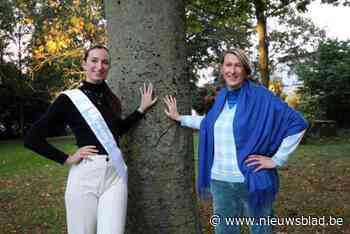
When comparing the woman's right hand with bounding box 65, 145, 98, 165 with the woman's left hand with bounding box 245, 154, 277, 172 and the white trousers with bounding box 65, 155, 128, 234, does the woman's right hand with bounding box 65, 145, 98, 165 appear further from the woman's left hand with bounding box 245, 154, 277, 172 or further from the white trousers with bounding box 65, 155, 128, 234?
the woman's left hand with bounding box 245, 154, 277, 172

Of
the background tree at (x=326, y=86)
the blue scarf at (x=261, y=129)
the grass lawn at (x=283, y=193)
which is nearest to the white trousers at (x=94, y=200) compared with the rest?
the blue scarf at (x=261, y=129)

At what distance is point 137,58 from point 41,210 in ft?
15.7

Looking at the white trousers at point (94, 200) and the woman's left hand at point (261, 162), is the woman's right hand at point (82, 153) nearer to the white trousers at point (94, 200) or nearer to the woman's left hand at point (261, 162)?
the white trousers at point (94, 200)

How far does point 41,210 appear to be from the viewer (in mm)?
7195

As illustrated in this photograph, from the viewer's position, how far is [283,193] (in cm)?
782

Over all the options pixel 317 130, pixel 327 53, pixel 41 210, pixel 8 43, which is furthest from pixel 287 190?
pixel 8 43

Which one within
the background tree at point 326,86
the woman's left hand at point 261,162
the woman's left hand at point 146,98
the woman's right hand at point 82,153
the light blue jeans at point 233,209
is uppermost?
the background tree at point 326,86

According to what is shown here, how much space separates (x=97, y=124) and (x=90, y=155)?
23cm

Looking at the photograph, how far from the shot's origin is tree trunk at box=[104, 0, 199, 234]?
3398 mm

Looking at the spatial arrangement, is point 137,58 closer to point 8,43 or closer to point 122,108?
point 122,108

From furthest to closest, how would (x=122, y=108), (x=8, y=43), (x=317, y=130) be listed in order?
(x=8, y=43), (x=317, y=130), (x=122, y=108)

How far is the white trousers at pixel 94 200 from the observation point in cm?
294

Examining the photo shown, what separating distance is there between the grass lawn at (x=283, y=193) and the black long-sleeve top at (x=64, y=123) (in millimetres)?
3011

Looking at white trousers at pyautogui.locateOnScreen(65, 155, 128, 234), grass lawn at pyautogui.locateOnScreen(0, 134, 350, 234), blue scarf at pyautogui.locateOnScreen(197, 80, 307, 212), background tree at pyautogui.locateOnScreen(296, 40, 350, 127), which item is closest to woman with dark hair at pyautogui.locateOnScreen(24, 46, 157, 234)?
white trousers at pyautogui.locateOnScreen(65, 155, 128, 234)
